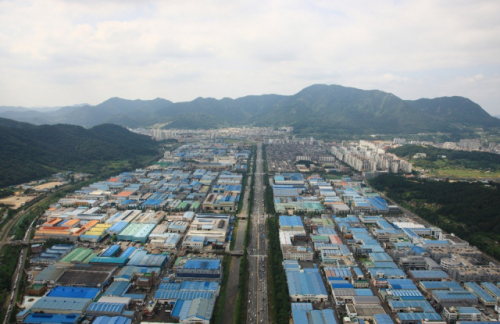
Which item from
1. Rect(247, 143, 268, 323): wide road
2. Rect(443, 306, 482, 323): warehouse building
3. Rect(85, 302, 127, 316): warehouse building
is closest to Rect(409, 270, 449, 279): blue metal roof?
Rect(443, 306, 482, 323): warehouse building

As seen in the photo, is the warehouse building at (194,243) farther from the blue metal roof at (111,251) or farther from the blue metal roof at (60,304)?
the blue metal roof at (60,304)

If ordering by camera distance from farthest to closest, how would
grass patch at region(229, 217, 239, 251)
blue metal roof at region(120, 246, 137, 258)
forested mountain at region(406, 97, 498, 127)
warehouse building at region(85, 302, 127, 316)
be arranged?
forested mountain at region(406, 97, 498, 127)
grass patch at region(229, 217, 239, 251)
blue metal roof at region(120, 246, 137, 258)
warehouse building at region(85, 302, 127, 316)

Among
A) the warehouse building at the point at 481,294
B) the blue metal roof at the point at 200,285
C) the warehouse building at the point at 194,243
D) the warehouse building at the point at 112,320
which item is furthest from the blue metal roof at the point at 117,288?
the warehouse building at the point at 481,294

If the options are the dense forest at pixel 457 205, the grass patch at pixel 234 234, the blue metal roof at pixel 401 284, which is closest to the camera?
the blue metal roof at pixel 401 284

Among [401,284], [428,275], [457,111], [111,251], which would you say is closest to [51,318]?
[111,251]

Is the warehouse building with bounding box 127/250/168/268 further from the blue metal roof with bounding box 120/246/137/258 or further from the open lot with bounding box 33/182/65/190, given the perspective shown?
the open lot with bounding box 33/182/65/190

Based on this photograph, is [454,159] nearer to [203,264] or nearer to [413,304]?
[413,304]
